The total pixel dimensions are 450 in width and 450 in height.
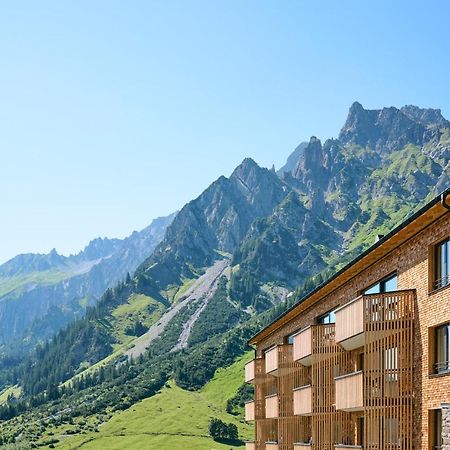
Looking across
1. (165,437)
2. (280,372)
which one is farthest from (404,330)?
(165,437)

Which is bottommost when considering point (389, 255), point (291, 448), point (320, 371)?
point (291, 448)

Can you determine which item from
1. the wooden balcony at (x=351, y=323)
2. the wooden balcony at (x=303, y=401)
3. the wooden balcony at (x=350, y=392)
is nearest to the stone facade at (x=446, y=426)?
the wooden balcony at (x=350, y=392)

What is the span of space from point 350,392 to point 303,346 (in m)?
9.76

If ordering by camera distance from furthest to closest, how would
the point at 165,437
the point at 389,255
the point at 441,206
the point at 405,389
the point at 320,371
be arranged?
the point at 165,437 < the point at 320,371 < the point at 389,255 < the point at 405,389 < the point at 441,206

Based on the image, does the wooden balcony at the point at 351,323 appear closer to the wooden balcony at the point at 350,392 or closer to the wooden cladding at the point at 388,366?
the wooden cladding at the point at 388,366

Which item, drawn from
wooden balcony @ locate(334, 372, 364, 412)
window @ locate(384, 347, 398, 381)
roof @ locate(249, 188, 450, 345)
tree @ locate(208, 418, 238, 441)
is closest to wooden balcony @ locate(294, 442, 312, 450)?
roof @ locate(249, 188, 450, 345)

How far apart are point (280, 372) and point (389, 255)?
20221 mm

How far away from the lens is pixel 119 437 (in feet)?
633

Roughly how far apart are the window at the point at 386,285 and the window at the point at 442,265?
12.6 ft

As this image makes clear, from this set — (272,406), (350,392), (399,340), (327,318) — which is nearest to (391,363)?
(399,340)

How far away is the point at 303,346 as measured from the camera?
40000mm

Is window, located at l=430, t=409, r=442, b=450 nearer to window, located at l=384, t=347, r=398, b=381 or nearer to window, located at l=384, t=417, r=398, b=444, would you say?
window, located at l=384, t=417, r=398, b=444

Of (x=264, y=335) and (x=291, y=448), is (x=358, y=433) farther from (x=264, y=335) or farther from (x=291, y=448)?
(x=264, y=335)

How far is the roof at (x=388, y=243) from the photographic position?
24461 mm
